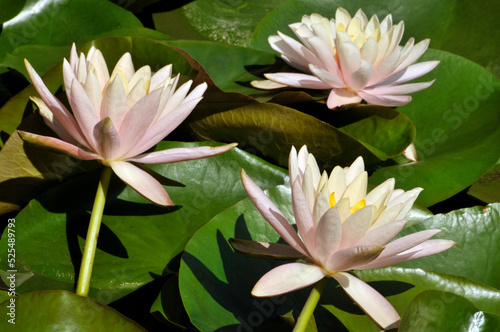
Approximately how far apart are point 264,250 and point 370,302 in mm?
217

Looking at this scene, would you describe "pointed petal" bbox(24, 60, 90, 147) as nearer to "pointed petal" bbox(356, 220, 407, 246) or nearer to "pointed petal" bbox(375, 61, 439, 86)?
"pointed petal" bbox(356, 220, 407, 246)

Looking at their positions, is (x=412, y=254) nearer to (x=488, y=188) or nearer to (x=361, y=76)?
(x=361, y=76)

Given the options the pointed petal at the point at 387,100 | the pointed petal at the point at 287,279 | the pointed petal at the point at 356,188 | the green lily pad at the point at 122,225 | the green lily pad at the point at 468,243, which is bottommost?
the green lily pad at the point at 122,225

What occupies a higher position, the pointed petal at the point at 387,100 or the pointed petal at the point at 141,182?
the pointed petal at the point at 387,100

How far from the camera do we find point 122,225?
1.20 metres

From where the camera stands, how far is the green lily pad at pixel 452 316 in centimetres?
85

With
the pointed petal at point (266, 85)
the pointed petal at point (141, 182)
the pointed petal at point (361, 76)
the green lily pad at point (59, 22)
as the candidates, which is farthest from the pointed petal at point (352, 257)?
the green lily pad at point (59, 22)

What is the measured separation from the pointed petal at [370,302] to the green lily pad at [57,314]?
1.25ft

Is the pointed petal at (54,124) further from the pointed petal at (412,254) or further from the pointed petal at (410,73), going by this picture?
the pointed petal at (410,73)

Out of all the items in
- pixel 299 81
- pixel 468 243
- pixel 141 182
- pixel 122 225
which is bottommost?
pixel 122 225

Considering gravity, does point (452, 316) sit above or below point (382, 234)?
below

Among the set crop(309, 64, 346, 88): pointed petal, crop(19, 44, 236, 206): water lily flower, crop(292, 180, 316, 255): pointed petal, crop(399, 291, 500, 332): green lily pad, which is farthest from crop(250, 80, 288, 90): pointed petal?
crop(399, 291, 500, 332): green lily pad

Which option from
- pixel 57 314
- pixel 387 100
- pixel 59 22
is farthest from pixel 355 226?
pixel 59 22

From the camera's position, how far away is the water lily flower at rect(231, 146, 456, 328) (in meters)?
0.80
